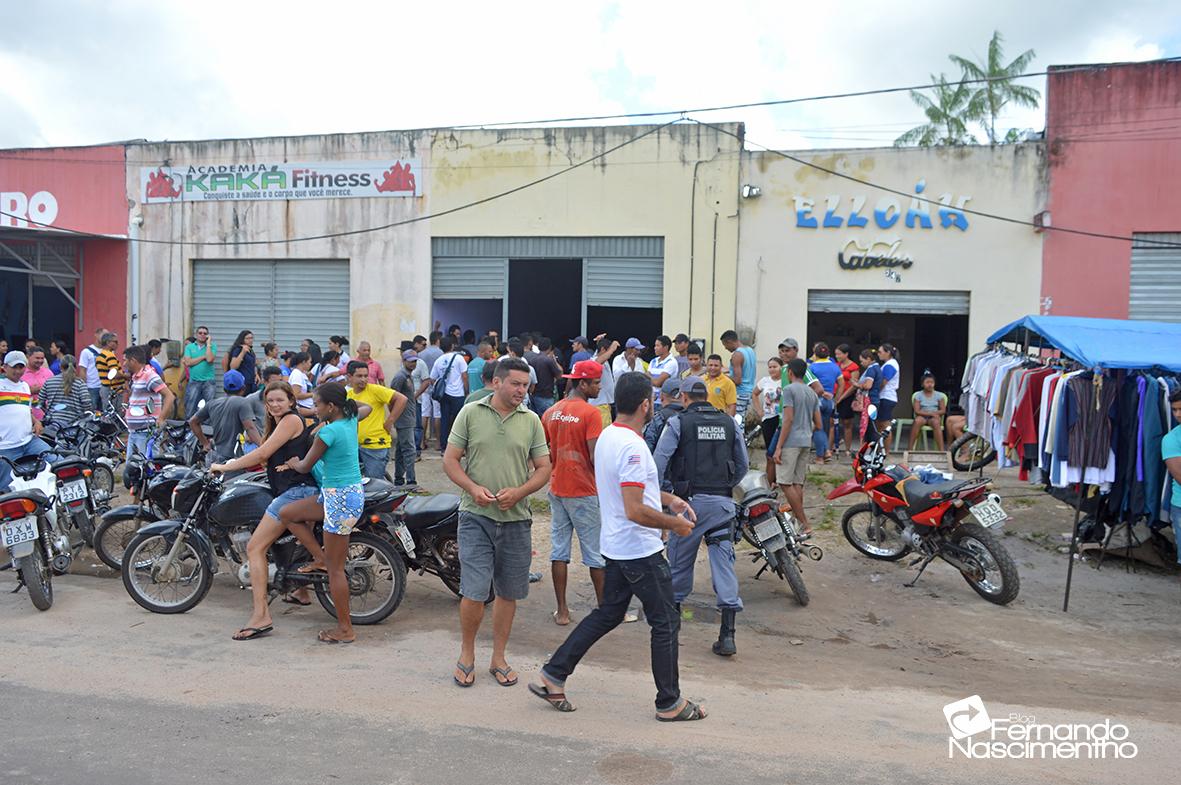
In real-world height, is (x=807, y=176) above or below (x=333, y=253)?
above

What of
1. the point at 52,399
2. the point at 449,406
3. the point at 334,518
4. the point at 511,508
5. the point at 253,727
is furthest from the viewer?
the point at 449,406

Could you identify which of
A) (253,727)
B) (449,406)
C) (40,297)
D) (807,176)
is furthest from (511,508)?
(40,297)

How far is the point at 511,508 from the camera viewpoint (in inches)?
222

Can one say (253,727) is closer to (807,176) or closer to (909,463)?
(909,463)

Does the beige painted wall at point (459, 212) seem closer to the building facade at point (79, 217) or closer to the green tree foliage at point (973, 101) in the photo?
the building facade at point (79, 217)

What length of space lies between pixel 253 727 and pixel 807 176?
13.1m

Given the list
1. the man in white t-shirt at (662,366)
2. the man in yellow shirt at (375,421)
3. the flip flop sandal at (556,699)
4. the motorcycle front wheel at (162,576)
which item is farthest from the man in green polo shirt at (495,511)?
the man in white t-shirt at (662,366)

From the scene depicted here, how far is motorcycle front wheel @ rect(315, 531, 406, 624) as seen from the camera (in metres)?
6.83

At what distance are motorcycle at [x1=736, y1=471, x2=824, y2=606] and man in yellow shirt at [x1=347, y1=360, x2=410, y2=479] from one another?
3388 mm

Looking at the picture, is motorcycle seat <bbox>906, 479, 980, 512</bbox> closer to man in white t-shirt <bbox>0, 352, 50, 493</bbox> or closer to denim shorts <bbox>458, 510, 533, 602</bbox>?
denim shorts <bbox>458, 510, 533, 602</bbox>

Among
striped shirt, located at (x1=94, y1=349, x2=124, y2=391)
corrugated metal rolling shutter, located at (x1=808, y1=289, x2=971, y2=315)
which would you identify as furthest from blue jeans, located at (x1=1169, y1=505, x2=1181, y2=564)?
striped shirt, located at (x1=94, y1=349, x2=124, y2=391)

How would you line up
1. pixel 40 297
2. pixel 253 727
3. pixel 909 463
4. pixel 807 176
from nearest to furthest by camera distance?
pixel 253 727 < pixel 909 463 < pixel 807 176 < pixel 40 297

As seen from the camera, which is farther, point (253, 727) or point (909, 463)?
point (909, 463)

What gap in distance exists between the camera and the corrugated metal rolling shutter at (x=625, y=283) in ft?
55.2
